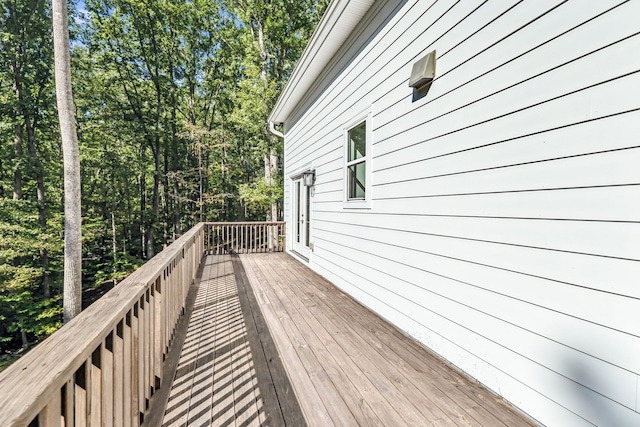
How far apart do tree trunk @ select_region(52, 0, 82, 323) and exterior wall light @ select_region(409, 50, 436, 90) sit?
7.46 m

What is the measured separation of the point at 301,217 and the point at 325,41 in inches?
139

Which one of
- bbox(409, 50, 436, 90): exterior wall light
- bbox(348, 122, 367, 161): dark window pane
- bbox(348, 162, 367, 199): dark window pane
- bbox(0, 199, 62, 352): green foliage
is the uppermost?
bbox(409, 50, 436, 90): exterior wall light

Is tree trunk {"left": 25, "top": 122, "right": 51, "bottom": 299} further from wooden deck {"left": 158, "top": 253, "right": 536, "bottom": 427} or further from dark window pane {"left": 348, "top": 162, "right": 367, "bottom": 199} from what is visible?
dark window pane {"left": 348, "top": 162, "right": 367, "bottom": 199}

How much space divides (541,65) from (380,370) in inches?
85.0

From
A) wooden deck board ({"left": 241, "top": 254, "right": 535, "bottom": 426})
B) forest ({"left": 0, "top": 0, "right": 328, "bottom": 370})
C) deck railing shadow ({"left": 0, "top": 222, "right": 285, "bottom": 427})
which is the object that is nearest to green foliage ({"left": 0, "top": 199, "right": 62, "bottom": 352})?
forest ({"left": 0, "top": 0, "right": 328, "bottom": 370})

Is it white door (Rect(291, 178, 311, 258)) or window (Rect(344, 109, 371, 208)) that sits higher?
window (Rect(344, 109, 371, 208))

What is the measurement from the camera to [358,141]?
3914mm

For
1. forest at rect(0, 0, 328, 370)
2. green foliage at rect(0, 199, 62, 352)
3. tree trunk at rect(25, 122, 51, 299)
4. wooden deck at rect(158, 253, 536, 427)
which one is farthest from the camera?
tree trunk at rect(25, 122, 51, 299)

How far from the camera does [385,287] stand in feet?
10.3

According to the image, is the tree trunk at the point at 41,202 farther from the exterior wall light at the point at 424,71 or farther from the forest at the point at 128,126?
the exterior wall light at the point at 424,71

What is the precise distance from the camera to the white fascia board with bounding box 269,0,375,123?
3.40 m

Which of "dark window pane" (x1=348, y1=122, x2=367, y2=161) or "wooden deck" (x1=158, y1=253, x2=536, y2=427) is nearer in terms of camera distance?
"wooden deck" (x1=158, y1=253, x2=536, y2=427)

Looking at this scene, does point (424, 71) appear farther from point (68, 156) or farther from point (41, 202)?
point (41, 202)

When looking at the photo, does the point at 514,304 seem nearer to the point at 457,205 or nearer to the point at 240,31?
the point at 457,205
